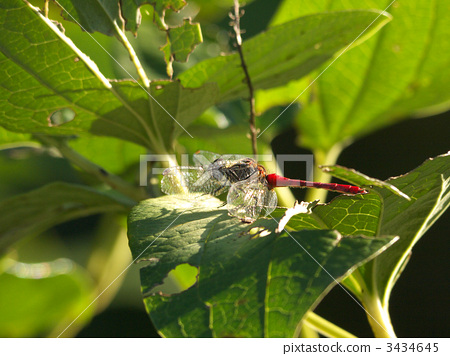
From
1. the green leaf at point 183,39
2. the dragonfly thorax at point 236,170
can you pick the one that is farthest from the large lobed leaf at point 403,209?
the green leaf at point 183,39

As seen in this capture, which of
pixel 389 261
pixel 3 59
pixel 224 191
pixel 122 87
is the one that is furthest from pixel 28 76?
pixel 389 261

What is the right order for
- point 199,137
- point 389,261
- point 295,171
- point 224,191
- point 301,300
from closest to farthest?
1. point 301,300
2. point 389,261
3. point 224,191
4. point 199,137
5. point 295,171

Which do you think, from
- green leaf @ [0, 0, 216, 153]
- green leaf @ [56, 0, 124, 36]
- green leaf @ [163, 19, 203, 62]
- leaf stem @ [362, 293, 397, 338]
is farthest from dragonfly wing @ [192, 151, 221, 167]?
leaf stem @ [362, 293, 397, 338]

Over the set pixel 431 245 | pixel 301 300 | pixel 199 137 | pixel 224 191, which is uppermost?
pixel 199 137

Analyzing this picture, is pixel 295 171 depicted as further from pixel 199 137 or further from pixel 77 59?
pixel 77 59

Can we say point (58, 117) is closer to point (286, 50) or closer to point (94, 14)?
point (94, 14)

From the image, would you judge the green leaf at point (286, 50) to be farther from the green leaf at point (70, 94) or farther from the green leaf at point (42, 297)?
the green leaf at point (42, 297)

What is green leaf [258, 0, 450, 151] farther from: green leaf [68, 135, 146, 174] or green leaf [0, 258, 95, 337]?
green leaf [0, 258, 95, 337]
